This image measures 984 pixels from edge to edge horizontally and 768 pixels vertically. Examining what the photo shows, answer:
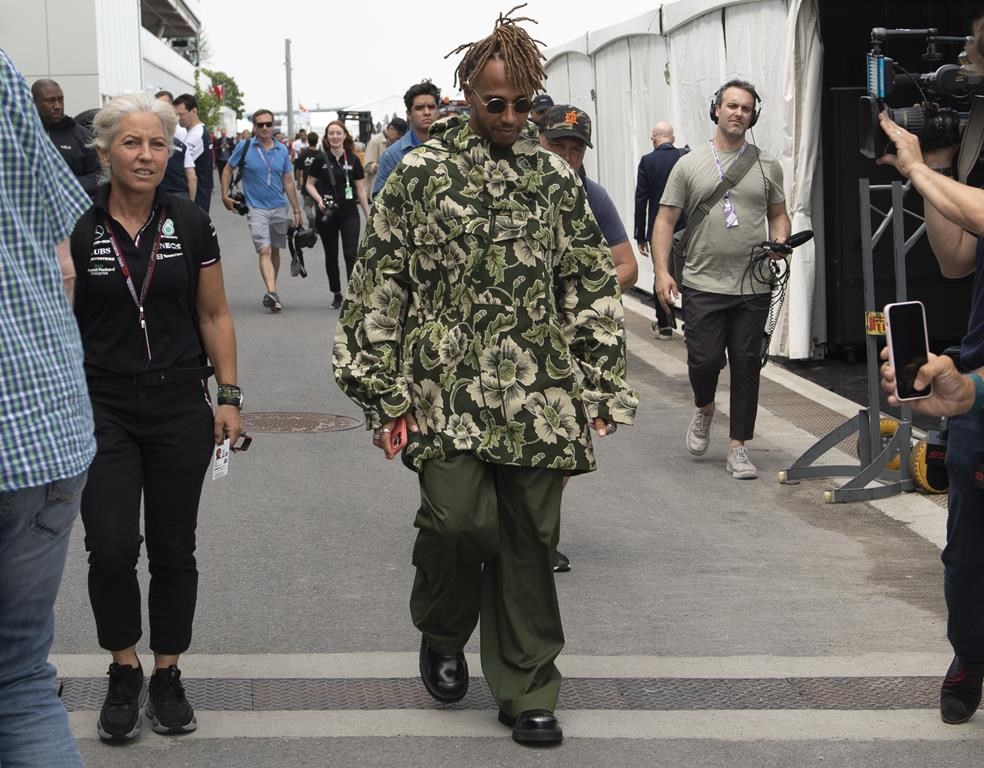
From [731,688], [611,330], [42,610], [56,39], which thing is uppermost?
[56,39]

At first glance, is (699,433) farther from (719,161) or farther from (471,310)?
(471,310)

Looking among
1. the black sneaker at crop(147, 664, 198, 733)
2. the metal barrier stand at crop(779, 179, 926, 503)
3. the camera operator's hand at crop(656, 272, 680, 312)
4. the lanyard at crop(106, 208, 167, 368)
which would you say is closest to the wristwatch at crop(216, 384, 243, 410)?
the lanyard at crop(106, 208, 167, 368)

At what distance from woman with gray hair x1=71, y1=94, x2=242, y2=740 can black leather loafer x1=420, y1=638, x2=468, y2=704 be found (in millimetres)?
730

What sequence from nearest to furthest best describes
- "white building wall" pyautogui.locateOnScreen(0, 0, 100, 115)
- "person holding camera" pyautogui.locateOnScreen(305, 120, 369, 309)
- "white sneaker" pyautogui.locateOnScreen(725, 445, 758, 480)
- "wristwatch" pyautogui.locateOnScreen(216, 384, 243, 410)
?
"wristwatch" pyautogui.locateOnScreen(216, 384, 243, 410), "white sneaker" pyautogui.locateOnScreen(725, 445, 758, 480), "person holding camera" pyautogui.locateOnScreen(305, 120, 369, 309), "white building wall" pyautogui.locateOnScreen(0, 0, 100, 115)

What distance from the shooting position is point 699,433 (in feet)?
30.0

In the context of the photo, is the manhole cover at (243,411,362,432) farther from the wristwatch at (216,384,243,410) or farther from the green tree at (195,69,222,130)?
the green tree at (195,69,222,130)

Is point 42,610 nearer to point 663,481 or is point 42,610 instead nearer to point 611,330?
point 611,330

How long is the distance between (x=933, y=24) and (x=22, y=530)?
10.9 m

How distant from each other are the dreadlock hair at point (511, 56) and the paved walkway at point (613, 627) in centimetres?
193

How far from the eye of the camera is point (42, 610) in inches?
127

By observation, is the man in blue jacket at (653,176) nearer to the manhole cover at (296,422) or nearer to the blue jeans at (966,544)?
the manhole cover at (296,422)

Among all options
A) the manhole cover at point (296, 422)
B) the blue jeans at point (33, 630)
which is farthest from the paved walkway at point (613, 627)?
the blue jeans at point (33, 630)

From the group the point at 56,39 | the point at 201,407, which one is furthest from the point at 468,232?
the point at 56,39

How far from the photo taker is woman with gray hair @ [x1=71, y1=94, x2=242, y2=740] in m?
4.65
